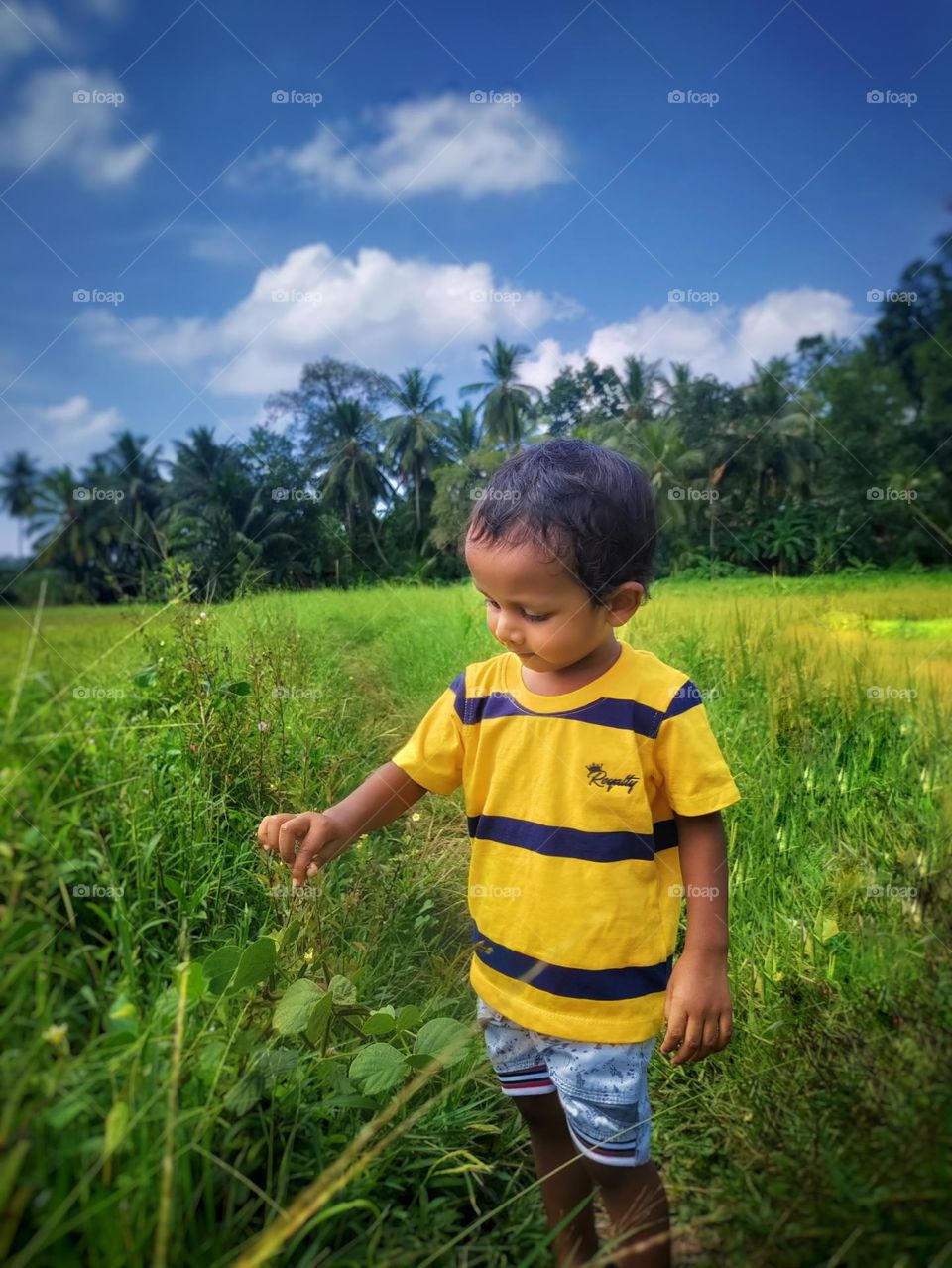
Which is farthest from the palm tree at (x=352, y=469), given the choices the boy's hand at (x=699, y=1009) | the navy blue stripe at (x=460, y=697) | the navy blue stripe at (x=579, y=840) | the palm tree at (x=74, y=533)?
the boy's hand at (x=699, y=1009)

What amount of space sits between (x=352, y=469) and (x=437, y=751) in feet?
5.60

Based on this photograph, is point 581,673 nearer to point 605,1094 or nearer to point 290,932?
point 605,1094

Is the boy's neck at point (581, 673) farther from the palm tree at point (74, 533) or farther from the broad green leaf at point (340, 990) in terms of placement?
the palm tree at point (74, 533)

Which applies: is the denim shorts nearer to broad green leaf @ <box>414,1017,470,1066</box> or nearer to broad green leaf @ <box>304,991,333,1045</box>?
broad green leaf @ <box>414,1017,470,1066</box>

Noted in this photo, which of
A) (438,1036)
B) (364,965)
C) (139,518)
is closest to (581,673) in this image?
(438,1036)

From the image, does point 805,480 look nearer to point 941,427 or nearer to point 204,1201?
point 941,427

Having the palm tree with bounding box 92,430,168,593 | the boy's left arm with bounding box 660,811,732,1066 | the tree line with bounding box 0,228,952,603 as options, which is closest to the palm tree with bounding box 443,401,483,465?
the tree line with bounding box 0,228,952,603

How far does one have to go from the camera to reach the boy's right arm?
5.12ft

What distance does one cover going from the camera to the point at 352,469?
3.07 metres

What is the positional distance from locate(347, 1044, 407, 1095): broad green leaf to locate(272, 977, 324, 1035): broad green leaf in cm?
13

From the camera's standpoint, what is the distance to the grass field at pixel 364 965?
36.9 inches

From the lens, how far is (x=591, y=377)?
3.88 m

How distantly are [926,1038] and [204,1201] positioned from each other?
41.6 inches

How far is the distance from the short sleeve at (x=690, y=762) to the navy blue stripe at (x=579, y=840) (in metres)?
0.08
